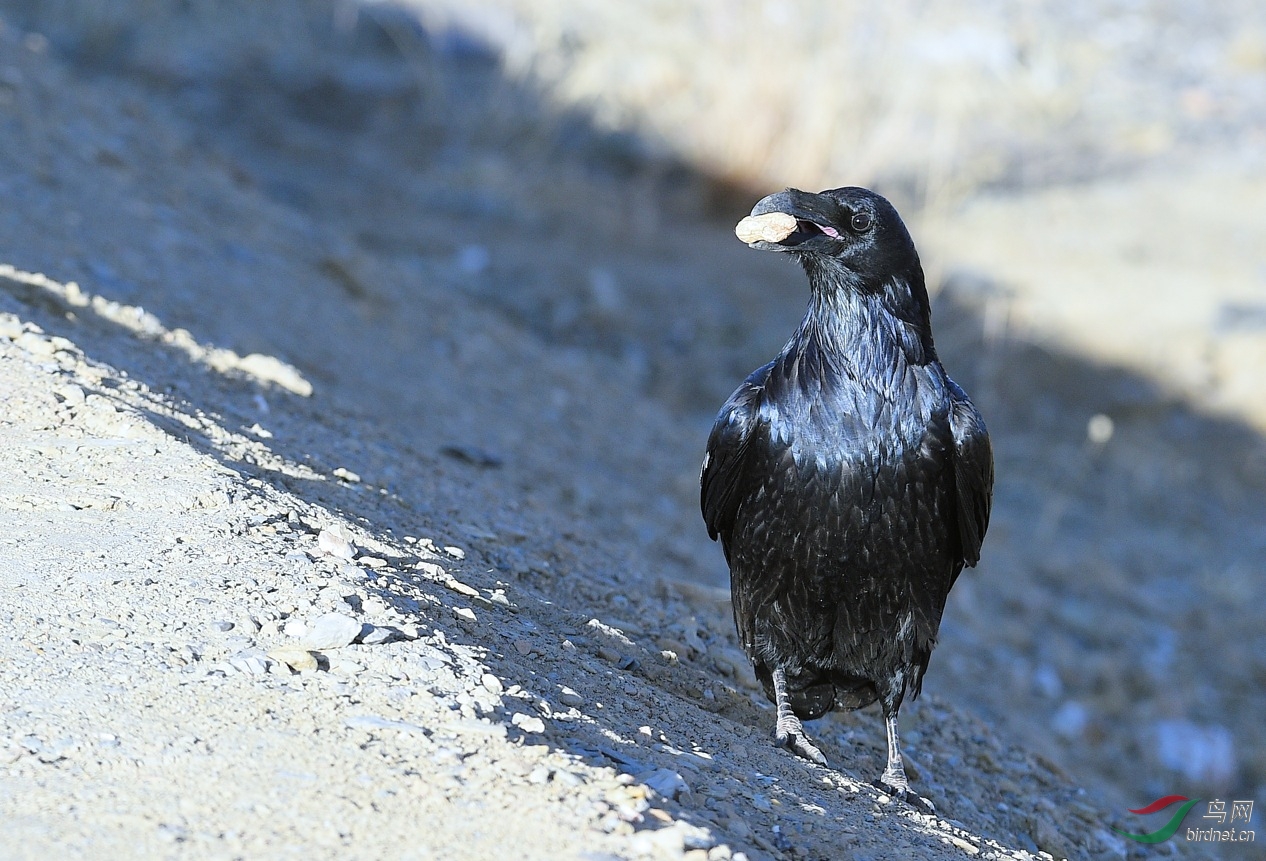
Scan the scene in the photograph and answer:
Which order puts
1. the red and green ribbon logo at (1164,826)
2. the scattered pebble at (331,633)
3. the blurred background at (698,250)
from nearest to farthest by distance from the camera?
the scattered pebble at (331,633), the red and green ribbon logo at (1164,826), the blurred background at (698,250)

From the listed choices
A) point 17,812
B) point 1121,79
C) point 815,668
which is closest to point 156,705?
point 17,812

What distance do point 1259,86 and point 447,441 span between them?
10.8 m

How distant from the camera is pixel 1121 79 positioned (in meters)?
13.5

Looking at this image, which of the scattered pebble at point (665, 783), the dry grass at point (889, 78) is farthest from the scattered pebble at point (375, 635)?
the dry grass at point (889, 78)

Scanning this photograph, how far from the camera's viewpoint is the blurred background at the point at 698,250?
577 cm

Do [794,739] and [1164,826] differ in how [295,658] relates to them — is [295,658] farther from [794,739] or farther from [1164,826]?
[1164,826]

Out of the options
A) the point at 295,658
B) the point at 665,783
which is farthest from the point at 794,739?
the point at 295,658

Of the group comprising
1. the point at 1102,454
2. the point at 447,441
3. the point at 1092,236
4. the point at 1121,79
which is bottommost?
the point at 447,441

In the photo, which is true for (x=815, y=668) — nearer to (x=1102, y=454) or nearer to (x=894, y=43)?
(x=1102, y=454)

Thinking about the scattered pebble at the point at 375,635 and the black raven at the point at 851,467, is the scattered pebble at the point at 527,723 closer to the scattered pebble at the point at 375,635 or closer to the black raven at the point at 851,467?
the scattered pebble at the point at 375,635

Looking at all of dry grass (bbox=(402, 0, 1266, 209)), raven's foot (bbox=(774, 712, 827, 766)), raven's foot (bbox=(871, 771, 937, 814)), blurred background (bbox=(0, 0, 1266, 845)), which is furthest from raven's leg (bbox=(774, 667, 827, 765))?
dry grass (bbox=(402, 0, 1266, 209))

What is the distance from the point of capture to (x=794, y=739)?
3.47 m

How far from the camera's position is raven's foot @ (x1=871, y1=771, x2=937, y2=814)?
132 inches

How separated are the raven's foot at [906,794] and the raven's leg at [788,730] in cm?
16
